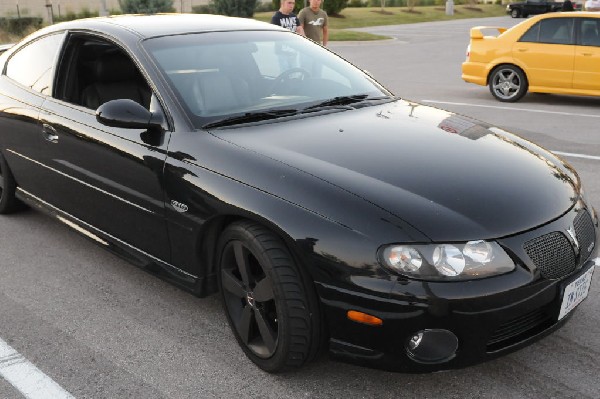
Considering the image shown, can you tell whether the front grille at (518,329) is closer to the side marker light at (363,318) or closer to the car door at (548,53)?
the side marker light at (363,318)

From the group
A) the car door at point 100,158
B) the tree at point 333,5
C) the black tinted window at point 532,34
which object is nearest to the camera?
the car door at point 100,158

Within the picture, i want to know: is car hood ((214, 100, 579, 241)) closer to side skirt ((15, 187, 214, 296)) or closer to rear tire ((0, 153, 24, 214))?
side skirt ((15, 187, 214, 296))

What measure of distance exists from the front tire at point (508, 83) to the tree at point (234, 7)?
1847cm

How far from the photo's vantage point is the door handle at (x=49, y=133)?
4223mm

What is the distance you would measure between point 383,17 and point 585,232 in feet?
124

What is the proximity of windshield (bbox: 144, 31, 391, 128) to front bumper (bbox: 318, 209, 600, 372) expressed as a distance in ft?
4.31

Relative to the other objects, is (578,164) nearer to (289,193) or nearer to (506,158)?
(506,158)

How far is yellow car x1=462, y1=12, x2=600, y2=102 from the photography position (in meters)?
10.2

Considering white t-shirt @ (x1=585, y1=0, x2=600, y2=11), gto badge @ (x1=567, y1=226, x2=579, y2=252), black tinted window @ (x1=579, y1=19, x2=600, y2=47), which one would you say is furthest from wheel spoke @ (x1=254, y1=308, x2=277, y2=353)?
white t-shirt @ (x1=585, y1=0, x2=600, y2=11)

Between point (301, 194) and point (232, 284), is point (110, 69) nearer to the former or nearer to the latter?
point (232, 284)

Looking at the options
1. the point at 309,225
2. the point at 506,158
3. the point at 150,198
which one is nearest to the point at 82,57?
the point at 150,198

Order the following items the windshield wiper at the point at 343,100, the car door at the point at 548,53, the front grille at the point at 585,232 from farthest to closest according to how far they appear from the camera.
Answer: the car door at the point at 548,53, the windshield wiper at the point at 343,100, the front grille at the point at 585,232

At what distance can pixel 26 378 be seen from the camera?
3076mm

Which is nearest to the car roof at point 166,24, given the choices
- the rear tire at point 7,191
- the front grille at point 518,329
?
the rear tire at point 7,191
